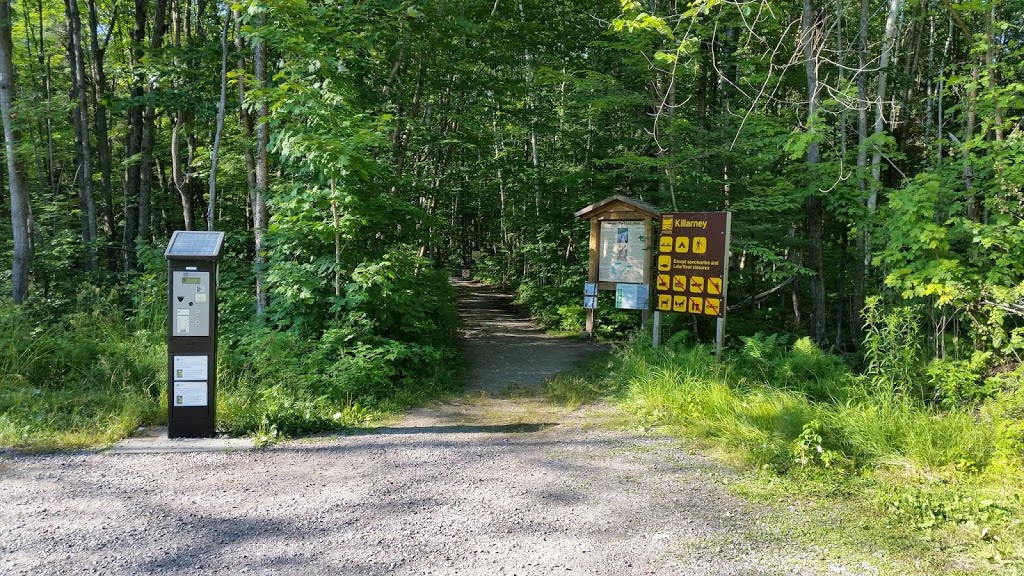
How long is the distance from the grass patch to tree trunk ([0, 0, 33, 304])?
769 centimetres

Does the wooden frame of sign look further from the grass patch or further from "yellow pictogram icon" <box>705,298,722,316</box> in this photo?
the grass patch

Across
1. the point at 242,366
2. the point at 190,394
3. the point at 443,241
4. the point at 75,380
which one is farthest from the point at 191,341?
the point at 443,241

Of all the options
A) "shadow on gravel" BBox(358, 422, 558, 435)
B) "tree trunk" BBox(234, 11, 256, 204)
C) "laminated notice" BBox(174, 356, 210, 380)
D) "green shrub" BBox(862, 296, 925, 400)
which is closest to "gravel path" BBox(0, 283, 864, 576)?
"shadow on gravel" BBox(358, 422, 558, 435)

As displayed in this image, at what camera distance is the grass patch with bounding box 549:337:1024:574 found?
3541 millimetres

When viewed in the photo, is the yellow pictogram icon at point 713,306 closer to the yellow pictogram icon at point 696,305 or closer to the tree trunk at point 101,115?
the yellow pictogram icon at point 696,305

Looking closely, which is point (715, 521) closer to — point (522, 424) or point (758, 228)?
point (522, 424)

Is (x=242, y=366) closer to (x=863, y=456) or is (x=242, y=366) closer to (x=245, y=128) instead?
(x=245, y=128)

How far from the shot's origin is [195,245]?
17.6 feet

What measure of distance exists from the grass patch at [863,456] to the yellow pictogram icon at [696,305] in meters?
0.80

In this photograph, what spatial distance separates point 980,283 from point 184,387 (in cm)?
836

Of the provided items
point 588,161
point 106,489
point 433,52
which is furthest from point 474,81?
point 106,489

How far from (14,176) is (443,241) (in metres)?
6.05

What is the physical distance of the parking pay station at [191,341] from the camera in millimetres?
5250

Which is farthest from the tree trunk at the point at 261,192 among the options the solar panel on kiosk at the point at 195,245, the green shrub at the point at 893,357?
the green shrub at the point at 893,357
